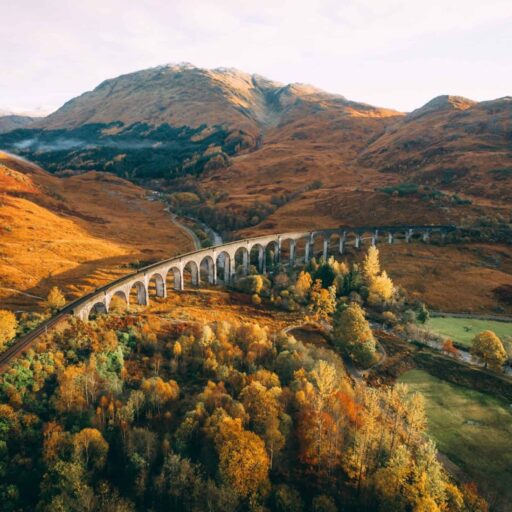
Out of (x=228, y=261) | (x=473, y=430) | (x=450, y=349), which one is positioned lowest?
(x=473, y=430)

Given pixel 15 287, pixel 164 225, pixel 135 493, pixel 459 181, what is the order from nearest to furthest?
pixel 135 493
pixel 15 287
pixel 164 225
pixel 459 181

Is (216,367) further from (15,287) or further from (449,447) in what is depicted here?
(15,287)

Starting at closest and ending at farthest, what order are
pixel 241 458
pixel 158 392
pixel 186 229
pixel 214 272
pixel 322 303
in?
pixel 241 458 < pixel 158 392 < pixel 322 303 < pixel 214 272 < pixel 186 229

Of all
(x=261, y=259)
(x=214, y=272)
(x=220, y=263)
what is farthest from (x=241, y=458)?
(x=261, y=259)

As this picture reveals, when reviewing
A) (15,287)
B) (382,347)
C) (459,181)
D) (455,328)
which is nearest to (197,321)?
(382,347)

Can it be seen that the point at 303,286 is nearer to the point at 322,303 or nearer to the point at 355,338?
the point at 322,303

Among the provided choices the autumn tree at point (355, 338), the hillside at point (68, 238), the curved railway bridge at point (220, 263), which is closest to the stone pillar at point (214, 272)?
the curved railway bridge at point (220, 263)
